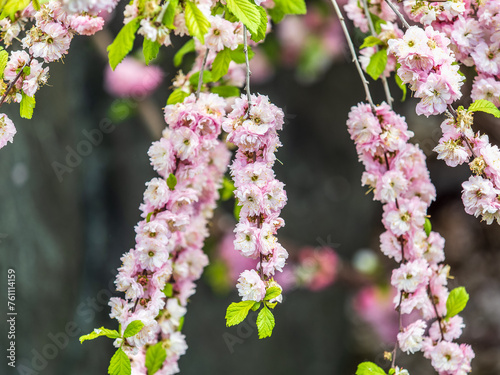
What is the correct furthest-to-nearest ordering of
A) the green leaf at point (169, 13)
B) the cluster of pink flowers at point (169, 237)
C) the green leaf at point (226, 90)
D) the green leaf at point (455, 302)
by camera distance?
the green leaf at point (226, 90) < the green leaf at point (455, 302) < the cluster of pink flowers at point (169, 237) < the green leaf at point (169, 13)

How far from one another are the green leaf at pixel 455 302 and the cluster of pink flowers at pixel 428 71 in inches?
13.8

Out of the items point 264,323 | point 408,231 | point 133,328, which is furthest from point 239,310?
point 408,231

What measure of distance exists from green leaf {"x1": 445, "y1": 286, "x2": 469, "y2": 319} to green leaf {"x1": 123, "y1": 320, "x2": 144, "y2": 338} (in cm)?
52

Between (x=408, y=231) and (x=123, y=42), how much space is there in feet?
1.85

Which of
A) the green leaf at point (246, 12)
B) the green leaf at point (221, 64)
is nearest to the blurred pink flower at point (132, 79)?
the green leaf at point (221, 64)

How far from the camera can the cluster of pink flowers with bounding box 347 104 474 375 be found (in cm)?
86

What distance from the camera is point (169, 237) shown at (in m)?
0.82

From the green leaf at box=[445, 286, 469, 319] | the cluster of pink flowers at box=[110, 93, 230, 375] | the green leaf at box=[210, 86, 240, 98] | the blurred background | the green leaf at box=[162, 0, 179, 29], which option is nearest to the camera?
the green leaf at box=[162, 0, 179, 29]

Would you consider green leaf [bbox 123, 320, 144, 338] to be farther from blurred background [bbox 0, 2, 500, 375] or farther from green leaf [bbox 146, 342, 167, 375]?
blurred background [bbox 0, 2, 500, 375]

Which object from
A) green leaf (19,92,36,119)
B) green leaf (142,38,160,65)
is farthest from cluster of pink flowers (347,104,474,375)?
green leaf (19,92,36,119)

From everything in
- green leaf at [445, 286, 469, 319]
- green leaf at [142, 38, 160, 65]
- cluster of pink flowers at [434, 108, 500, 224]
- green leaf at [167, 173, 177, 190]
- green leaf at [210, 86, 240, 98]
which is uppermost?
green leaf at [142, 38, 160, 65]

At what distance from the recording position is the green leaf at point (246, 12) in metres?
0.68

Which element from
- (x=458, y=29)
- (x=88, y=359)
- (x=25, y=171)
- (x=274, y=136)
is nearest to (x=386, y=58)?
(x=458, y=29)

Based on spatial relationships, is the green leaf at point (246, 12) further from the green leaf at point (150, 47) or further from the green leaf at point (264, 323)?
the green leaf at point (264, 323)
